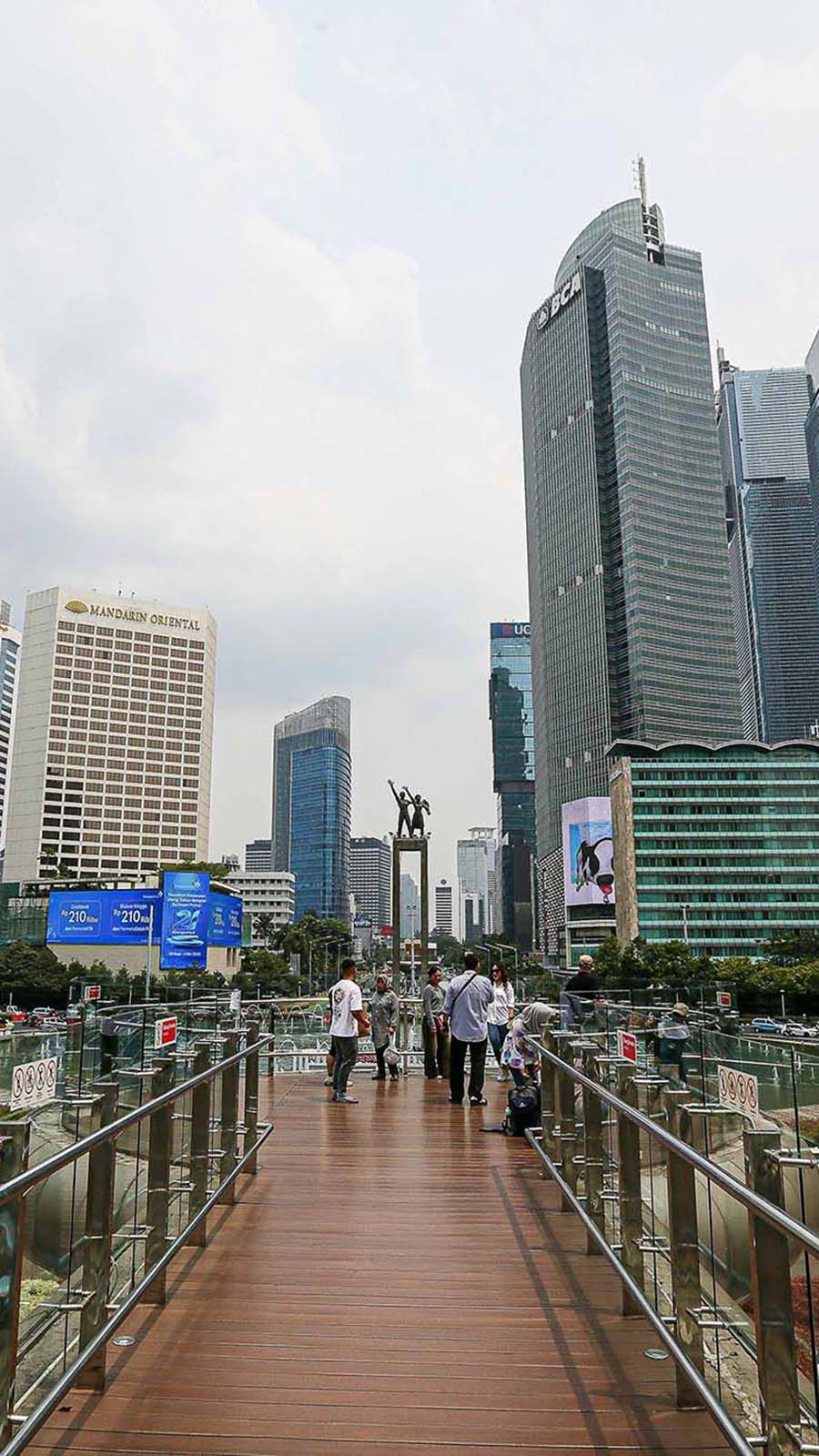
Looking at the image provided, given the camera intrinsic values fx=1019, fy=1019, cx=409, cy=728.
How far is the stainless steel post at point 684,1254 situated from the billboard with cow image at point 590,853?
3671 inches

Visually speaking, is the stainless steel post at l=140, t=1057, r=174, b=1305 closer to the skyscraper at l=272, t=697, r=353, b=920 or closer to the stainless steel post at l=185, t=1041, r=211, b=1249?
the stainless steel post at l=185, t=1041, r=211, b=1249

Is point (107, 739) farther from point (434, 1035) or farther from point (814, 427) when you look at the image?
point (814, 427)

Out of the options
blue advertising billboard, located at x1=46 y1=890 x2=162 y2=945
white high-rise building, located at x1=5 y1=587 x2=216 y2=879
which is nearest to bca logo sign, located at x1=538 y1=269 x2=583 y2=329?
white high-rise building, located at x1=5 y1=587 x2=216 y2=879

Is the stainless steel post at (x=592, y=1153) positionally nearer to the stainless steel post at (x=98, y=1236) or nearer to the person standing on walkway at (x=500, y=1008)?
the stainless steel post at (x=98, y=1236)

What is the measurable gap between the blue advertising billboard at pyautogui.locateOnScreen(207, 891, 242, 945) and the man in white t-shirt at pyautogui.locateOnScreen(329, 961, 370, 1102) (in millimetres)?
55432

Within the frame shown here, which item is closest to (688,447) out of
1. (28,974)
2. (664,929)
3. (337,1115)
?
(664,929)

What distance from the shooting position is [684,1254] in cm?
325

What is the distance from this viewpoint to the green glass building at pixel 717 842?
302 feet

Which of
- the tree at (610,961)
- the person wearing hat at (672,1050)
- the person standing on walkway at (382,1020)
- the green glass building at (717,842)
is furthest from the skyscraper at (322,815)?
the person wearing hat at (672,1050)

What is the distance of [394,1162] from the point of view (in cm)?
704

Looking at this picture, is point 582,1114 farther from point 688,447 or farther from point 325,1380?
point 688,447

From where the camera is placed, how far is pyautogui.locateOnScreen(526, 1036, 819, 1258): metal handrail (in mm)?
2156

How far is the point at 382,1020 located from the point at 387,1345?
8.83 m

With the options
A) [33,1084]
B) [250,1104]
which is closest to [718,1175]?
[33,1084]
